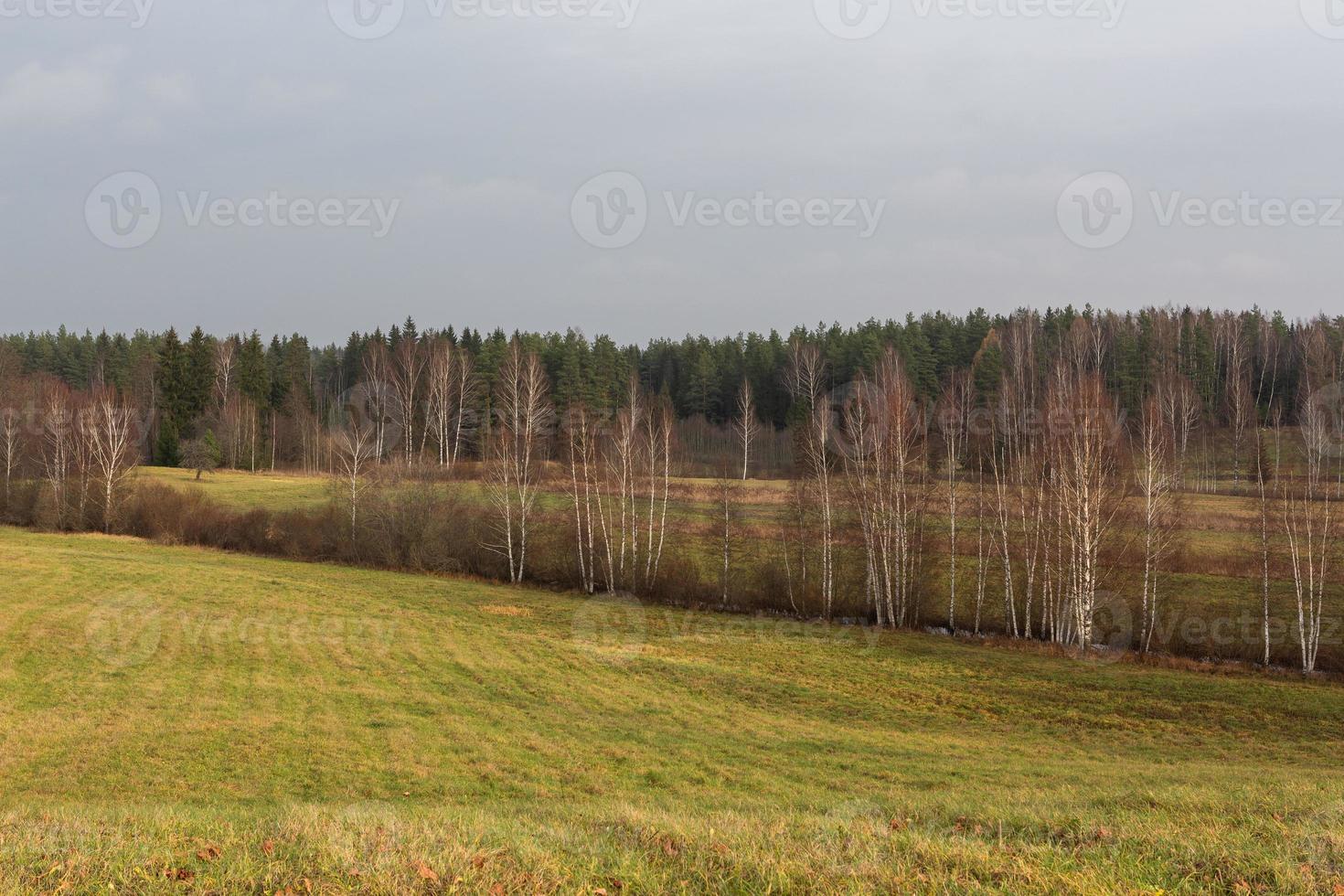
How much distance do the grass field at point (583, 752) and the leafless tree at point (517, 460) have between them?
17.4 ft

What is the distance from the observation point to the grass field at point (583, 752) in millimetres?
6699

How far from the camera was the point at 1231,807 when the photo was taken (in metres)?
9.73

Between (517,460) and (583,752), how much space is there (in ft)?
109

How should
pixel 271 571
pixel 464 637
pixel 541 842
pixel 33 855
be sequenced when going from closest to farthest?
pixel 33 855
pixel 541 842
pixel 464 637
pixel 271 571

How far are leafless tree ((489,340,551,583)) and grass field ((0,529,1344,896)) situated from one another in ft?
17.4

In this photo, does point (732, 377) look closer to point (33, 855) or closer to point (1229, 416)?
point (1229, 416)

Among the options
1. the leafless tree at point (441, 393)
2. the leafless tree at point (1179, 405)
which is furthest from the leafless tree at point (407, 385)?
the leafless tree at point (1179, 405)

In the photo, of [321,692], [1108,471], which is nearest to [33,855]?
[321,692]

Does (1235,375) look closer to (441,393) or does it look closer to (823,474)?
(823,474)

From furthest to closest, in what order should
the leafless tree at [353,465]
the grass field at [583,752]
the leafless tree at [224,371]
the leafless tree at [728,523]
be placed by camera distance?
the leafless tree at [224,371] < the leafless tree at [353,465] < the leafless tree at [728,523] < the grass field at [583,752]

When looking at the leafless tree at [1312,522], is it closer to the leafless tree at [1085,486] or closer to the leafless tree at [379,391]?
the leafless tree at [1085,486]

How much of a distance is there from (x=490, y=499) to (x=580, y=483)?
18.1 feet

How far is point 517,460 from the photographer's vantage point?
50.6m

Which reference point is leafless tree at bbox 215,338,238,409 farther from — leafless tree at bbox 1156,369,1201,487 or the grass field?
leafless tree at bbox 1156,369,1201,487
